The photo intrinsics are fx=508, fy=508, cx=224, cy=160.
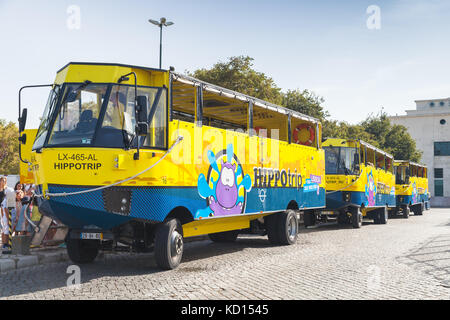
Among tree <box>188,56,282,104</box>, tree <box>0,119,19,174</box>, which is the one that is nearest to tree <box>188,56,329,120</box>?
tree <box>188,56,282,104</box>

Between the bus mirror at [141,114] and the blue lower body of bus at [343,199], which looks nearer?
the bus mirror at [141,114]

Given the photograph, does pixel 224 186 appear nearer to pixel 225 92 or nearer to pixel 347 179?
pixel 225 92

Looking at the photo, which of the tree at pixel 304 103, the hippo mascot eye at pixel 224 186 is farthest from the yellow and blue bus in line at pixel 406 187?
the hippo mascot eye at pixel 224 186

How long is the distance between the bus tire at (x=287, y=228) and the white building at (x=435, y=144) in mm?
63366

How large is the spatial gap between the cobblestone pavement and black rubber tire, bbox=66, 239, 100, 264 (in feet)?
0.77

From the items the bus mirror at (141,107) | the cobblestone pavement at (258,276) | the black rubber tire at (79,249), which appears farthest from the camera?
the black rubber tire at (79,249)

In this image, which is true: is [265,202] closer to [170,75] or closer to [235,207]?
[235,207]

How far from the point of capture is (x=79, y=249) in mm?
9867

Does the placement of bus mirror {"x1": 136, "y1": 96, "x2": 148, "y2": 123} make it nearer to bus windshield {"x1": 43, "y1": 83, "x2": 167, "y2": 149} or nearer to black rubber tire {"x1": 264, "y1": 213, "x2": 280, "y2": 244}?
bus windshield {"x1": 43, "y1": 83, "x2": 167, "y2": 149}

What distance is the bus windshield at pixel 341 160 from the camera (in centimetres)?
1997

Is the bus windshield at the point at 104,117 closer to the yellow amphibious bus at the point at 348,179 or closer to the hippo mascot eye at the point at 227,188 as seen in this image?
the hippo mascot eye at the point at 227,188

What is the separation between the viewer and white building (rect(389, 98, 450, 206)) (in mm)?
72688

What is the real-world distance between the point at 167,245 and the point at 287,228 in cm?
553

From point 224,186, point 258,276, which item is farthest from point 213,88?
point 258,276
